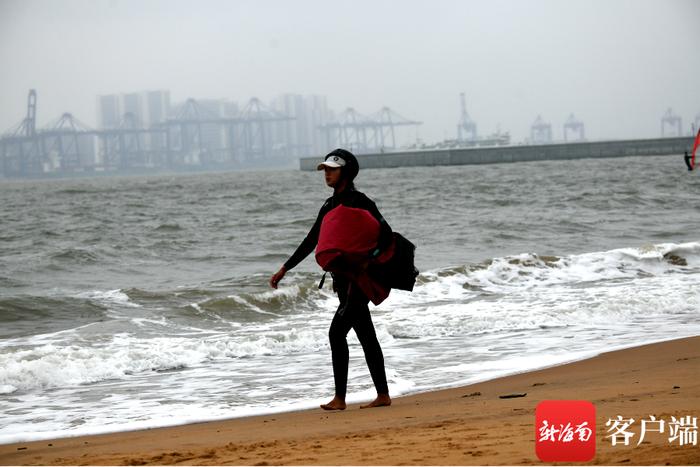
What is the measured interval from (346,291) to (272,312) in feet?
17.8

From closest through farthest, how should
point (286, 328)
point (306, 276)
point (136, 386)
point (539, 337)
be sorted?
1. point (136, 386)
2. point (539, 337)
3. point (286, 328)
4. point (306, 276)

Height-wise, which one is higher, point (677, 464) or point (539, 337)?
point (677, 464)

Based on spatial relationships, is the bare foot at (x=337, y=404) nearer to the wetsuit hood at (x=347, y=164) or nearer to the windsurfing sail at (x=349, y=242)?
the windsurfing sail at (x=349, y=242)

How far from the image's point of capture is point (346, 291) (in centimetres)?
469

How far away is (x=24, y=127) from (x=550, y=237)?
146724 millimetres

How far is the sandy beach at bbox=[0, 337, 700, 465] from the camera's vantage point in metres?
3.26

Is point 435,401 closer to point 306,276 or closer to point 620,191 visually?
point 306,276

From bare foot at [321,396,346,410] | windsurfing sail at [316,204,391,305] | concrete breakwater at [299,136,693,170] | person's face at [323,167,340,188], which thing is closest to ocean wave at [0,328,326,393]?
bare foot at [321,396,346,410]

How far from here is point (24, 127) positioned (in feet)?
502

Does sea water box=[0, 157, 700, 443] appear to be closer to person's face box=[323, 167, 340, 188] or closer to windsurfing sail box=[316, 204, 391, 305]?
windsurfing sail box=[316, 204, 391, 305]

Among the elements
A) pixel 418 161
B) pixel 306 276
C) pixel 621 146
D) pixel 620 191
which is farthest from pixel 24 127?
pixel 306 276

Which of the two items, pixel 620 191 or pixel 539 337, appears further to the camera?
pixel 620 191

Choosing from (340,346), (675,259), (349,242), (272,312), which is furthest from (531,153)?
(349,242)

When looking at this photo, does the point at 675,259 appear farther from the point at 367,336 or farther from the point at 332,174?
the point at 332,174
